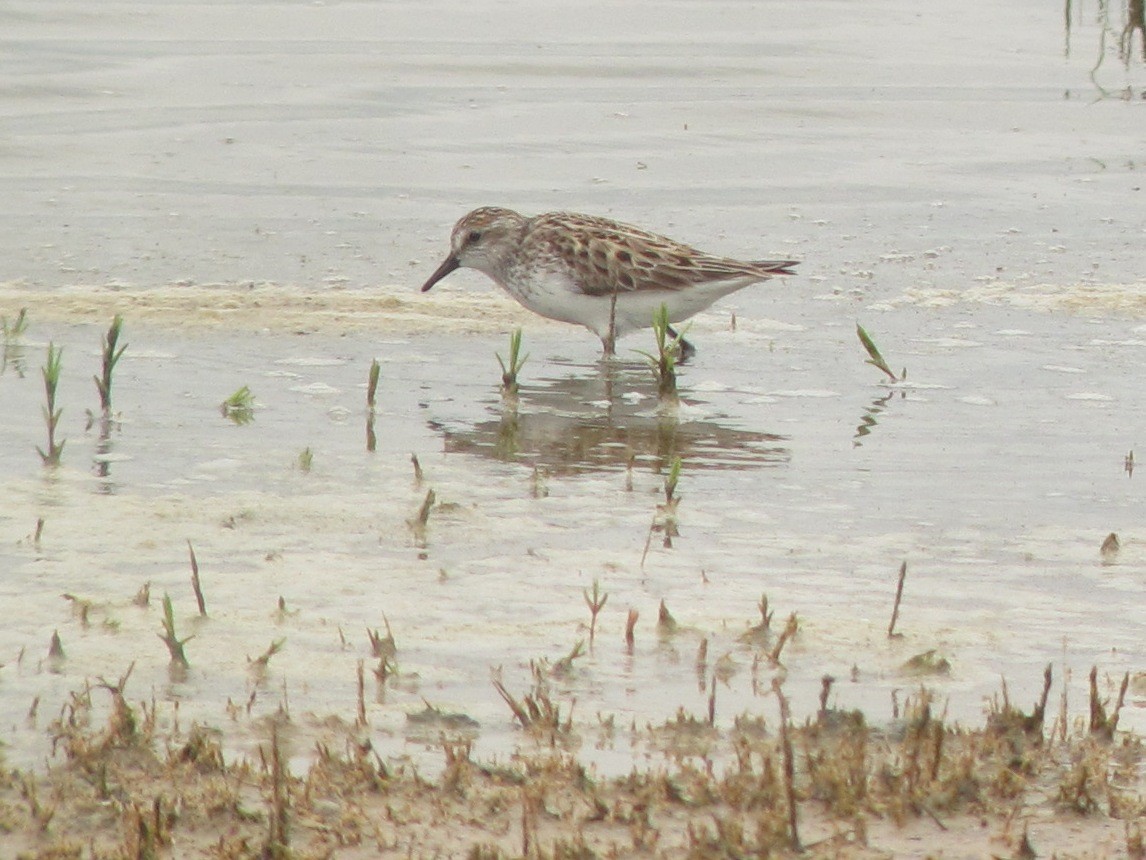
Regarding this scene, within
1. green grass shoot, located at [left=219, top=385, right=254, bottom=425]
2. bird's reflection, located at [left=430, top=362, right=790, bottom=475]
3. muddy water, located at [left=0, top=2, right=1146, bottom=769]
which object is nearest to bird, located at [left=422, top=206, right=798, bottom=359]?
muddy water, located at [left=0, top=2, right=1146, bottom=769]

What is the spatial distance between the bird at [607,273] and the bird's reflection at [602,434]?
86 cm

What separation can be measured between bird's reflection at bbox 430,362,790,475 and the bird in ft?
2.82

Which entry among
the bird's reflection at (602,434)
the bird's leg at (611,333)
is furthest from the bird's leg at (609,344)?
the bird's reflection at (602,434)

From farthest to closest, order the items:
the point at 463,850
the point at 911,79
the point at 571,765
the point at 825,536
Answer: the point at 911,79 < the point at 825,536 < the point at 571,765 < the point at 463,850

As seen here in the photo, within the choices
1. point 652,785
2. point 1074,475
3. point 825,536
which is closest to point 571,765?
point 652,785

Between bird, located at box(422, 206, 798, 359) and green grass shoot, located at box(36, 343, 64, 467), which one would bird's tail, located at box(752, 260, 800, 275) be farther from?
green grass shoot, located at box(36, 343, 64, 467)

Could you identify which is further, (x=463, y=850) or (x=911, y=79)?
(x=911, y=79)

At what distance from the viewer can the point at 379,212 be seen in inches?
463

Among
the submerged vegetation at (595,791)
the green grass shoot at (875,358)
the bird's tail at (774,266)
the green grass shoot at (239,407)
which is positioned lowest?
the submerged vegetation at (595,791)

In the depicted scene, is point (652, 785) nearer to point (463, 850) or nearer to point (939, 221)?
point (463, 850)

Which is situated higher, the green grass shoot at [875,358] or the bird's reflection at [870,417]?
the green grass shoot at [875,358]

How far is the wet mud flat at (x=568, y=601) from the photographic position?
158 inches

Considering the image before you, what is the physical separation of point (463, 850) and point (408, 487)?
9.11 feet

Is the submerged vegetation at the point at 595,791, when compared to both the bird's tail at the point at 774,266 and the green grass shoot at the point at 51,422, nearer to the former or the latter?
the green grass shoot at the point at 51,422
